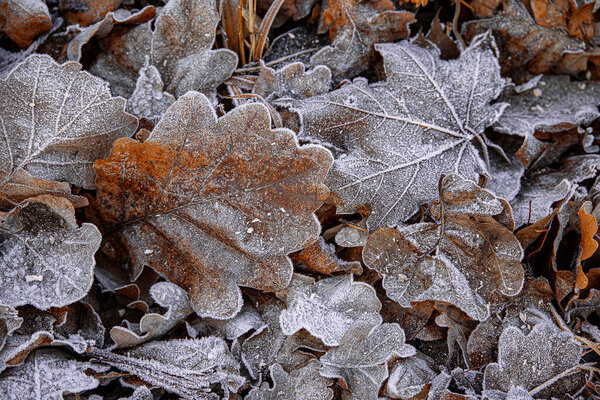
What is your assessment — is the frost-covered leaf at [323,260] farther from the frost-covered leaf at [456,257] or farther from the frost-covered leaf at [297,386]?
the frost-covered leaf at [297,386]

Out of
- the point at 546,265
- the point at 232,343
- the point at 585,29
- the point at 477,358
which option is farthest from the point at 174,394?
the point at 585,29

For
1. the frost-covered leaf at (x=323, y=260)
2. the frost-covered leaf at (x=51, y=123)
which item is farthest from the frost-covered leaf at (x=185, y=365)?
the frost-covered leaf at (x=51, y=123)

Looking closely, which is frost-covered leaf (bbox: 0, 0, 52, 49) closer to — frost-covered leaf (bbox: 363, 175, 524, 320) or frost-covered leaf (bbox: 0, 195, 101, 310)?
frost-covered leaf (bbox: 0, 195, 101, 310)

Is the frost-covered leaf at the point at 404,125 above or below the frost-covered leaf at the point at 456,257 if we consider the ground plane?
above

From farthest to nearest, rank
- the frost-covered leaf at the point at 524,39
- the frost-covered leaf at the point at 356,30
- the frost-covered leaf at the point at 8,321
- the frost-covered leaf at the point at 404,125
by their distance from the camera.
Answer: the frost-covered leaf at the point at 524,39
the frost-covered leaf at the point at 356,30
the frost-covered leaf at the point at 404,125
the frost-covered leaf at the point at 8,321

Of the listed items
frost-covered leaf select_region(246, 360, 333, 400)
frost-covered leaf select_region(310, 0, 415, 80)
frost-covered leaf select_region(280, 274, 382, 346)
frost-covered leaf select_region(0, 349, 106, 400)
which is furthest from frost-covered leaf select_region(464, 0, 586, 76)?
frost-covered leaf select_region(0, 349, 106, 400)

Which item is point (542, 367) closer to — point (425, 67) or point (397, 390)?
point (397, 390)
